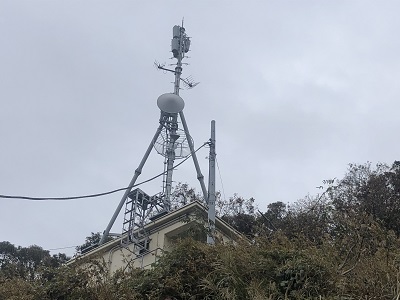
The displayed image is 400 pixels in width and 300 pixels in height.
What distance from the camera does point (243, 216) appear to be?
24688mm

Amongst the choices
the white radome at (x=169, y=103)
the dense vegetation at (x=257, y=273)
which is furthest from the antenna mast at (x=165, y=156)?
the dense vegetation at (x=257, y=273)

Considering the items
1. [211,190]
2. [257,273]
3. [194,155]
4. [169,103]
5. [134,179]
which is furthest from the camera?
[169,103]

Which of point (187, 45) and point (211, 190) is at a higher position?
point (187, 45)

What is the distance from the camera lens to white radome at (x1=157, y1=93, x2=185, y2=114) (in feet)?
84.4

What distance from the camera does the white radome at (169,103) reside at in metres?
25.7

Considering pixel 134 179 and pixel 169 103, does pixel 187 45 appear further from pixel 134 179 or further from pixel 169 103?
pixel 134 179

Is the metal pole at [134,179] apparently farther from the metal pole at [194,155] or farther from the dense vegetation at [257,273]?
the dense vegetation at [257,273]

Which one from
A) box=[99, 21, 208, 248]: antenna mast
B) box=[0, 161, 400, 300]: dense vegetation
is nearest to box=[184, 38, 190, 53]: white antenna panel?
box=[99, 21, 208, 248]: antenna mast

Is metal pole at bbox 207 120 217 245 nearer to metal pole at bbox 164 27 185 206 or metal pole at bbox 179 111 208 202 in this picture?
metal pole at bbox 179 111 208 202

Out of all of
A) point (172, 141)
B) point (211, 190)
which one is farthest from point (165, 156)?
point (211, 190)

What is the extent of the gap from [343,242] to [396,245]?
32.3 inches

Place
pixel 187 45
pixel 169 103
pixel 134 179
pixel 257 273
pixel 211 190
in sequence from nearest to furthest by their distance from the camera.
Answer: pixel 257 273 < pixel 211 190 < pixel 134 179 < pixel 169 103 < pixel 187 45

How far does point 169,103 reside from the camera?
2588 centimetres

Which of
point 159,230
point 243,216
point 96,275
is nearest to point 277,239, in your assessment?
point 96,275
